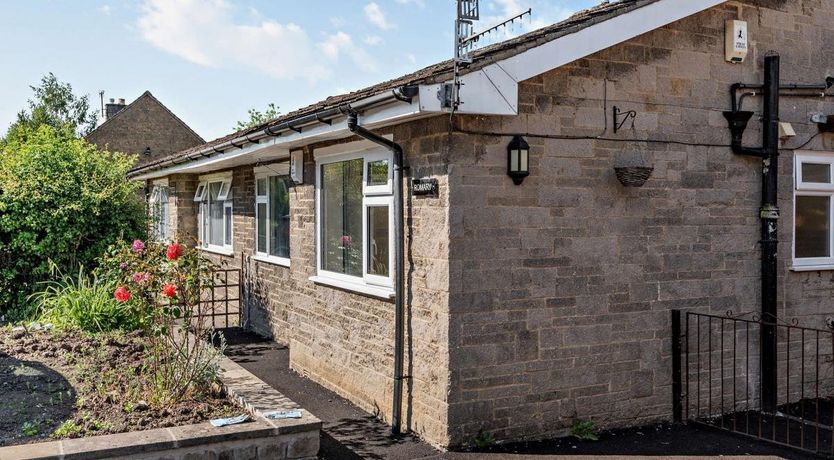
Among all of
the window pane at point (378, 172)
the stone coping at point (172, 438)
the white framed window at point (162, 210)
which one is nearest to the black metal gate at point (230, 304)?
the white framed window at point (162, 210)

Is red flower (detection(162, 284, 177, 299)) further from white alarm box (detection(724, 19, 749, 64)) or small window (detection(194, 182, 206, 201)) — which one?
small window (detection(194, 182, 206, 201))

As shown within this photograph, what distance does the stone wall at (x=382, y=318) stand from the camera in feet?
19.3

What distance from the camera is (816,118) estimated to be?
7449 mm

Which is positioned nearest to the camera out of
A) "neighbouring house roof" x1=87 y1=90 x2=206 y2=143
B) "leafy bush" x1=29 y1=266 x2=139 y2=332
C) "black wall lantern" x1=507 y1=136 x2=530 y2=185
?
"black wall lantern" x1=507 y1=136 x2=530 y2=185

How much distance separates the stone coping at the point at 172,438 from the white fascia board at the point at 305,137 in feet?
8.00

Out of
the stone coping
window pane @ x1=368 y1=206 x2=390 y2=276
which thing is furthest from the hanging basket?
the stone coping

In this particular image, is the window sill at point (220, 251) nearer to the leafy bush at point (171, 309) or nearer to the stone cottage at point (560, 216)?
the stone cottage at point (560, 216)

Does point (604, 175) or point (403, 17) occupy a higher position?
point (403, 17)

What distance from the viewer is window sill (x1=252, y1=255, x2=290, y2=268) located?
1015 cm

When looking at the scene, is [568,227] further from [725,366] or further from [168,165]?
[168,165]

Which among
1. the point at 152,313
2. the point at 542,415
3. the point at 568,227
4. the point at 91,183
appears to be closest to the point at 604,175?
the point at 568,227

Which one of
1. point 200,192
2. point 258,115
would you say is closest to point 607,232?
point 200,192

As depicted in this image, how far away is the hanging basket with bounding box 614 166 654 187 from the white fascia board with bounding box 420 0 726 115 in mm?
1043

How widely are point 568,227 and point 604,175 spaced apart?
0.61 m
